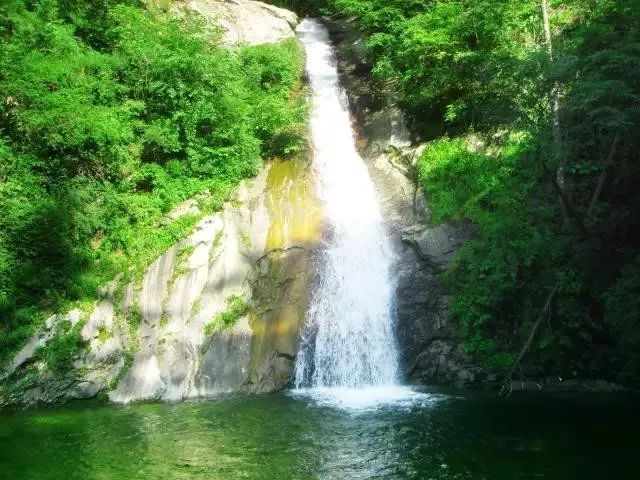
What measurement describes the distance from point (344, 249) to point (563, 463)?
8.38 metres

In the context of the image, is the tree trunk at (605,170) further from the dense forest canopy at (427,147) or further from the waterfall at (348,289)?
the waterfall at (348,289)

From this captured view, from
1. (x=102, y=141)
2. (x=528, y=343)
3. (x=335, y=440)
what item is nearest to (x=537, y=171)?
(x=528, y=343)

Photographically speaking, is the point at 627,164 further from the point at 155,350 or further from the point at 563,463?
the point at 155,350

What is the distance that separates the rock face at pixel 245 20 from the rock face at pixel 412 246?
20.4 feet

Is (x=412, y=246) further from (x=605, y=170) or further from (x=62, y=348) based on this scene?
(x=62, y=348)

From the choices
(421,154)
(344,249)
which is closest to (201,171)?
(344,249)

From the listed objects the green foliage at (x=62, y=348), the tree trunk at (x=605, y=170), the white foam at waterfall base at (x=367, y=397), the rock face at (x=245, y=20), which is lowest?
the white foam at waterfall base at (x=367, y=397)

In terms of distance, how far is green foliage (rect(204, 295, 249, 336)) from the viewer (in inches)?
502

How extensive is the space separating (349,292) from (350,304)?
1.22ft

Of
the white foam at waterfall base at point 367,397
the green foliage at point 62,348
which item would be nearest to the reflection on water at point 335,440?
the white foam at waterfall base at point 367,397

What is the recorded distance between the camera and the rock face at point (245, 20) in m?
22.4

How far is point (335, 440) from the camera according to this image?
8422mm

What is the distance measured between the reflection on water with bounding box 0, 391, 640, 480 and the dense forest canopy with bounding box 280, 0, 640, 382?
1.52 metres

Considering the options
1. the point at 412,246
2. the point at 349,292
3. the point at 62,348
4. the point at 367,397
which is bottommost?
the point at 367,397
